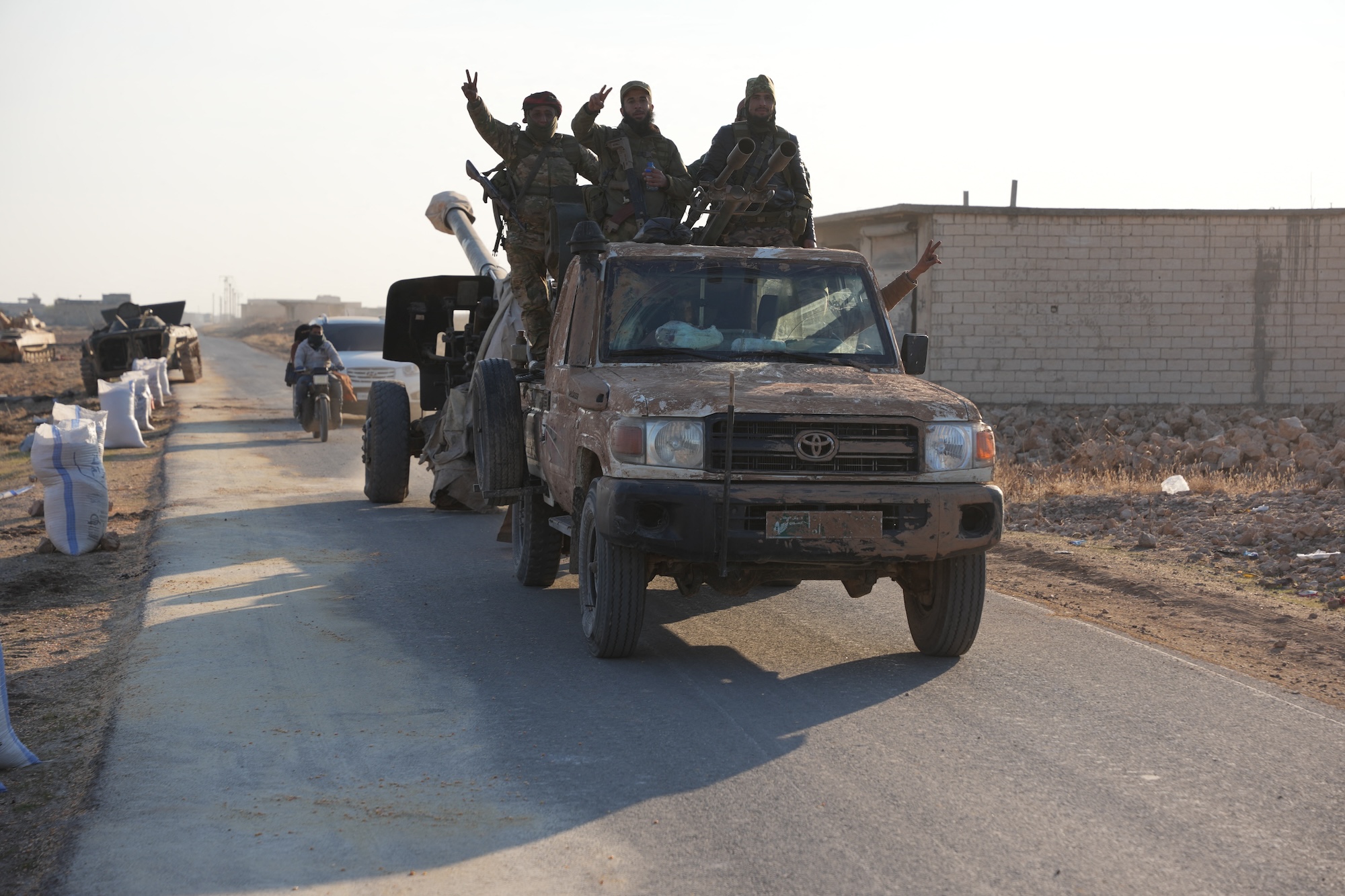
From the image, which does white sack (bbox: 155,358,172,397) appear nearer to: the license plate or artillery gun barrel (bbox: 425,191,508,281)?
artillery gun barrel (bbox: 425,191,508,281)

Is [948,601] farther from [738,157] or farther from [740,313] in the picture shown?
[738,157]

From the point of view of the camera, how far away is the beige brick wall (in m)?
20.6

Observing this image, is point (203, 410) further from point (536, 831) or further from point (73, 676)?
point (536, 831)

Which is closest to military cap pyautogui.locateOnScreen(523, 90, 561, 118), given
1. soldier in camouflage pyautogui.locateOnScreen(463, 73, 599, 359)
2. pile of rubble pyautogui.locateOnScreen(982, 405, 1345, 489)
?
soldier in camouflage pyautogui.locateOnScreen(463, 73, 599, 359)

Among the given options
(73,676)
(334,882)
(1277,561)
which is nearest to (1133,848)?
(334,882)

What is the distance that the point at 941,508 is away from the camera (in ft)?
19.1

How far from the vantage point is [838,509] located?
5.79 metres

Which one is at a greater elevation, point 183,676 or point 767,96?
point 767,96

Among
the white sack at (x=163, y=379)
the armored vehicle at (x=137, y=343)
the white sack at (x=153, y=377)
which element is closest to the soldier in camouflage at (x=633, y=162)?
the white sack at (x=153, y=377)

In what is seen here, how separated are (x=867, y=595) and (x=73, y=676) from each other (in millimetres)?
4634

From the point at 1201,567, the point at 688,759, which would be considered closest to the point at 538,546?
the point at 688,759

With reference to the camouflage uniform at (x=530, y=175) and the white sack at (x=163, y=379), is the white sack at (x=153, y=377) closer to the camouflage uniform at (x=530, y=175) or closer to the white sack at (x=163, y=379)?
the white sack at (x=163, y=379)

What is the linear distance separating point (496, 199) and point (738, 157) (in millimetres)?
3095

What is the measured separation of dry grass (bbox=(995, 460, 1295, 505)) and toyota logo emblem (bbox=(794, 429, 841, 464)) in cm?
684
